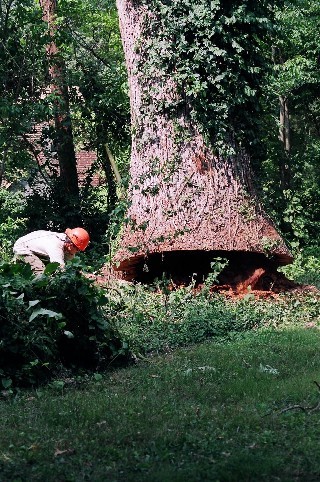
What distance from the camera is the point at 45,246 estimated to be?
42.2 ft

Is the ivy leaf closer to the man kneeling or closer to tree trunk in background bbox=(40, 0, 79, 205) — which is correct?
the man kneeling

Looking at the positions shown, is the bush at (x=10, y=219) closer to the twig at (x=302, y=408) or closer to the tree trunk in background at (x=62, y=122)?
the tree trunk in background at (x=62, y=122)

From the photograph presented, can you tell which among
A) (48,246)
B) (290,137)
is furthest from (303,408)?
(290,137)

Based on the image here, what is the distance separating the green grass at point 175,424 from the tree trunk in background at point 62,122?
12.8m

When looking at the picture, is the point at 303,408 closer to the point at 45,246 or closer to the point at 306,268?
the point at 45,246

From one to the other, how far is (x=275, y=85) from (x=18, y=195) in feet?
25.0

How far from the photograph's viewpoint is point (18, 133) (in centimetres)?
1964

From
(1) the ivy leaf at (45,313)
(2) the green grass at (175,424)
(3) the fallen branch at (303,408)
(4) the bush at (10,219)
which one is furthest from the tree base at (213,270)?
(3) the fallen branch at (303,408)

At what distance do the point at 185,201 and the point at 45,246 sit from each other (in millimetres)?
2795

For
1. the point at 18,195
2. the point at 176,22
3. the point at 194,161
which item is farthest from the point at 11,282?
the point at 18,195

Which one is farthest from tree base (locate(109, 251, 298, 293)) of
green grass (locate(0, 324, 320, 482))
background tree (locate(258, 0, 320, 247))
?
background tree (locate(258, 0, 320, 247))

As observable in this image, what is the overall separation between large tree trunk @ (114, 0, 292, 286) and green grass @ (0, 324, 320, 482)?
4923 mm

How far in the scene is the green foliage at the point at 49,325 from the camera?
8586 millimetres

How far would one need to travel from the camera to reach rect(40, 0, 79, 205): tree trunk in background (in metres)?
21.1
